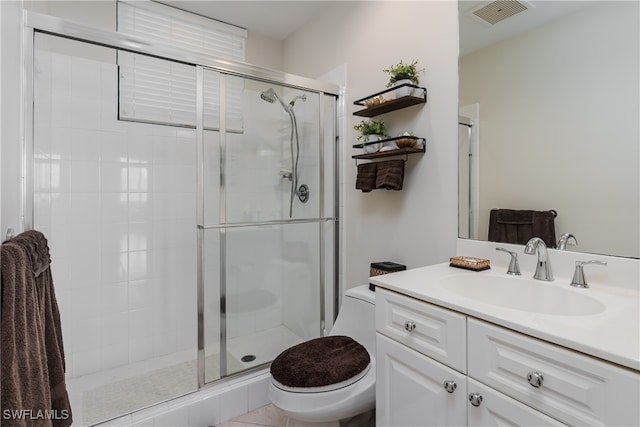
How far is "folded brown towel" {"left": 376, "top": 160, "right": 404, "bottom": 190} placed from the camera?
5.54 feet

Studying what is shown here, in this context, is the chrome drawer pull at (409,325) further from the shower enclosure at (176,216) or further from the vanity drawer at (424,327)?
the shower enclosure at (176,216)

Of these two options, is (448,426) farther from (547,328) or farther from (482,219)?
(482,219)

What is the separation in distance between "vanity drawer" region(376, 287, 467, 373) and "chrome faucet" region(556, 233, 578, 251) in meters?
0.60

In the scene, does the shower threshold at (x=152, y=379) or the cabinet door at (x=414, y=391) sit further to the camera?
the shower threshold at (x=152, y=379)

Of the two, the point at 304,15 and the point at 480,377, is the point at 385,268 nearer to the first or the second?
the point at 480,377

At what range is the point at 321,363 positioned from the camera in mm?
1442

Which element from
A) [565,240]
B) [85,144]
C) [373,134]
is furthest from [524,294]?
[85,144]

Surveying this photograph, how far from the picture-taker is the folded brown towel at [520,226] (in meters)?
1.25

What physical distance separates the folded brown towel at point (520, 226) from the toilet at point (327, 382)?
0.65 meters

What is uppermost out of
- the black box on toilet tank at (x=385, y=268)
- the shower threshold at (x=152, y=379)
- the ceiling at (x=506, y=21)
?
the ceiling at (x=506, y=21)

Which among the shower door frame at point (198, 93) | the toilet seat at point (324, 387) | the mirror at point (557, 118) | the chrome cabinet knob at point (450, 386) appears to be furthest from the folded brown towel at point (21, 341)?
the mirror at point (557, 118)

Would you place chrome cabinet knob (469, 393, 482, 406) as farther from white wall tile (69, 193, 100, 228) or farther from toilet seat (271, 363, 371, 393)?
white wall tile (69, 193, 100, 228)

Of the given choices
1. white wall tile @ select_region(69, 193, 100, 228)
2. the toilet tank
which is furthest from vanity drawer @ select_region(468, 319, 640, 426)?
white wall tile @ select_region(69, 193, 100, 228)

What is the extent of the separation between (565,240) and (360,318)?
957 mm
